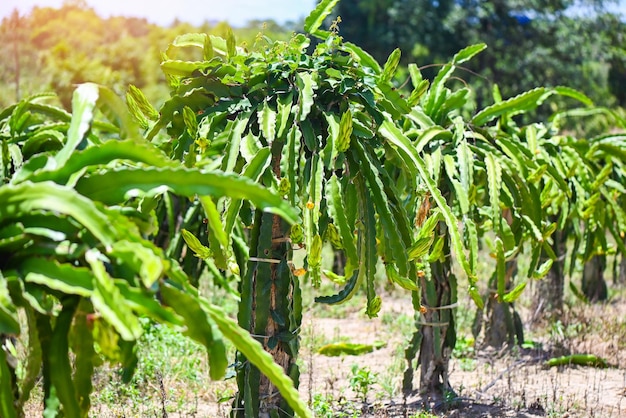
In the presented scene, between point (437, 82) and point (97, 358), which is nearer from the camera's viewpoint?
point (97, 358)

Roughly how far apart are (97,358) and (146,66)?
2029 centimetres

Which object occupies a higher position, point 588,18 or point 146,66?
point 588,18

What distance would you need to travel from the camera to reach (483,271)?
374 inches

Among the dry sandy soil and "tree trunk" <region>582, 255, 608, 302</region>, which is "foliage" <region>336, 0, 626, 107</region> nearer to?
"tree trunk" <region>582, 255, 608, 302</region>

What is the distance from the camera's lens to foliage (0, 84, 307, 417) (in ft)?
6.00

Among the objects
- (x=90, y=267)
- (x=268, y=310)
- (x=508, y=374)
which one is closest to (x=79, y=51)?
(x=508, y=374)

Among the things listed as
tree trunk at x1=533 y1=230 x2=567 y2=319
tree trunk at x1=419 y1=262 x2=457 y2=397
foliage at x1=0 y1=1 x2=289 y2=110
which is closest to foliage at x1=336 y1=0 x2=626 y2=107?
foliage at x1=0 y1=1 x2=289 y2=110

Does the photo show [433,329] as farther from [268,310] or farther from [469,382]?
[268,310]

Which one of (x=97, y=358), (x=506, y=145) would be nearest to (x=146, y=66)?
(x=506, y=145)

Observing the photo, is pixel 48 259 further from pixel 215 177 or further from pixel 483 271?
pixel 483 271

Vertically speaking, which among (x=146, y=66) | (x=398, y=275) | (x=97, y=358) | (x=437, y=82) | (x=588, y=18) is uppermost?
(x=588, y=18)

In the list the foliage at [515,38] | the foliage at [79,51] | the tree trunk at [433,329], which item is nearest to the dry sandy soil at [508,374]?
the tree trunk at [433,329]

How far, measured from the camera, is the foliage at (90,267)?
1.83 meters

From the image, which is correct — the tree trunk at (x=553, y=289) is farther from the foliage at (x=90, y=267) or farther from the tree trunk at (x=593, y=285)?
the foliage at (x=90, y=267)
